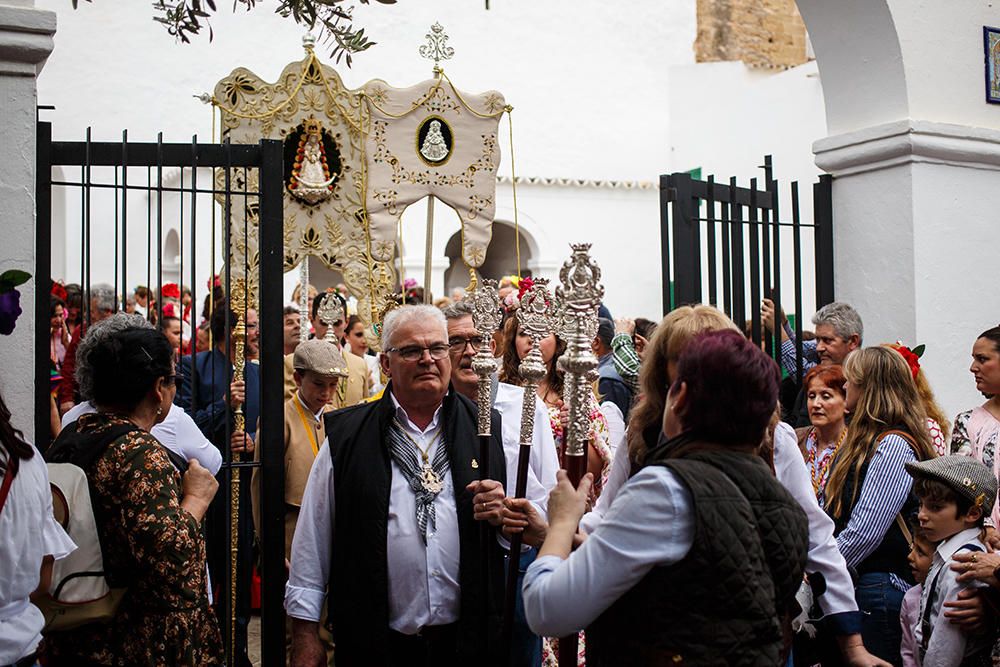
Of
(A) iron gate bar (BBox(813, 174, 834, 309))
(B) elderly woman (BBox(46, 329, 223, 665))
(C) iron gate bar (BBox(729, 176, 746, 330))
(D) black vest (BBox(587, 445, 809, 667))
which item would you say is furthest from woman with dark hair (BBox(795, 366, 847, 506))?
(B) elderly woman (BBox(46, 329, 223, 665))

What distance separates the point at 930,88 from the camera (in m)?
5.82

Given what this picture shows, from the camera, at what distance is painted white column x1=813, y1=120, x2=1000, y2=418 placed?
18.8 feet

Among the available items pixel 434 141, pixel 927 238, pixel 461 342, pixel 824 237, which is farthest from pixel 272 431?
pixel 434 141

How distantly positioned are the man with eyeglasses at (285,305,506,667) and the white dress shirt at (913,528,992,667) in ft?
4.83

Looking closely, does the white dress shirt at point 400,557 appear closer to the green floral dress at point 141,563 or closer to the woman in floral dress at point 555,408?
the green floral dress at point 141,563

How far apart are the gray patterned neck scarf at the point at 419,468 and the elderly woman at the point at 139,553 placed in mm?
637

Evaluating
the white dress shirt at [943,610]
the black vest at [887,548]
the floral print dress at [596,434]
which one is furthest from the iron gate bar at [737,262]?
the white dress shirt at [943,610]

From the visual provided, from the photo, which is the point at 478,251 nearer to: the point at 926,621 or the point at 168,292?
the point at 168,292

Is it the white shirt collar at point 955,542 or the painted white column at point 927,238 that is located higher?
the painted white column at point 927,238

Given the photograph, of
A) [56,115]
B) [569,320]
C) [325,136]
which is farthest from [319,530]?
[56,115]

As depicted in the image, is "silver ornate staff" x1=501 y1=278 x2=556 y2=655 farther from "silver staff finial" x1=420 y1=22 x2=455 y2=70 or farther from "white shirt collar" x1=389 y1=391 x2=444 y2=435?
"silver staff finial" x1=420 y1=22 x2=455 y2=70

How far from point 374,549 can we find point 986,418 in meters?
2.80

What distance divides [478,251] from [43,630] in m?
5.87

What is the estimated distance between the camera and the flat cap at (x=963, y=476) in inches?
143
